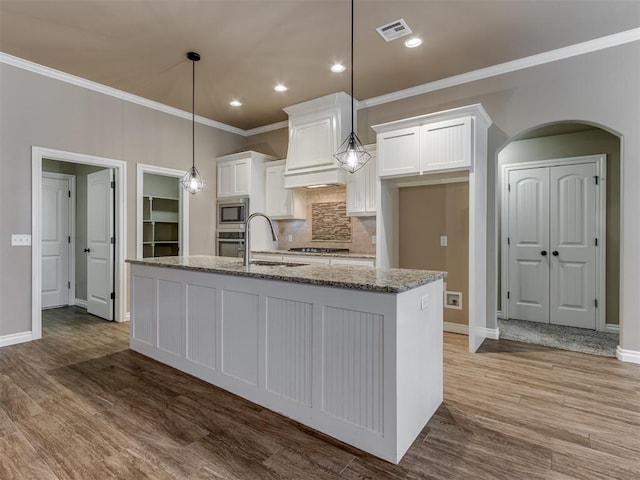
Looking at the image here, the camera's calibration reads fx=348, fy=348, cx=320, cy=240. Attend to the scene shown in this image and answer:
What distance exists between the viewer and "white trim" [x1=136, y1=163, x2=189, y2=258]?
15.7 feet

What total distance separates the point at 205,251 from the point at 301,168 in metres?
2.18

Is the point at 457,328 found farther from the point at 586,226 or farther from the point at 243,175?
the point at 243,175

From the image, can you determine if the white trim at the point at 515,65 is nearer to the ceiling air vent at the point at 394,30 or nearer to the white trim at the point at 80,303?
the ceiling air vent at the point at 394,30

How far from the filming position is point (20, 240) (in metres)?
3.74

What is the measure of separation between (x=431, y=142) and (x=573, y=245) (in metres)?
2.57

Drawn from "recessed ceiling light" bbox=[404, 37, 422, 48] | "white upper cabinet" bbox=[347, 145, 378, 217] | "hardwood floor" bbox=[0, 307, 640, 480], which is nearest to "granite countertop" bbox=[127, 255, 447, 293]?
"hardwood floor" bbox=[0, 307, 640, 480]

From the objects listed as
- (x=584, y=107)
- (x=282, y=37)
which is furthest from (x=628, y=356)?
(x=282, y=37)

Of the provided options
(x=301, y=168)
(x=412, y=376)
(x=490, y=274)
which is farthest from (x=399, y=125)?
(x=412, y=376)

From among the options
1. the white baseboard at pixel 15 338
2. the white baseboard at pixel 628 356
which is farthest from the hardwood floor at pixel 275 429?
the white baseboard at pixel 15 338

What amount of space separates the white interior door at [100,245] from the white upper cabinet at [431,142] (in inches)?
143

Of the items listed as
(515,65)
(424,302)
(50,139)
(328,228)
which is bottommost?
(424,302)

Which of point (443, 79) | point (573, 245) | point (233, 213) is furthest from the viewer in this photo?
point (233, 213)

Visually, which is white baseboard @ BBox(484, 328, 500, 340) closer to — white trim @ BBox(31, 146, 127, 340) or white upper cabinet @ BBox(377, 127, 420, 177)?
white upper cabinet @ BBox(377, 127, 420, 177)

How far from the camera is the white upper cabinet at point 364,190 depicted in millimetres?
4309
